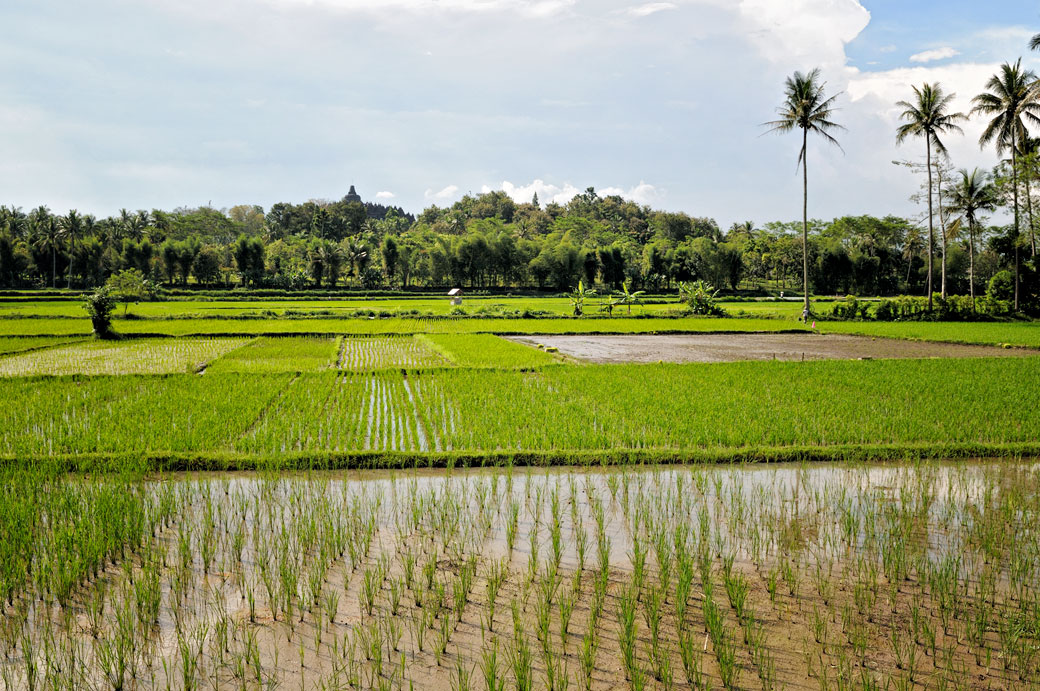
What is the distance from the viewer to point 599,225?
91.9m

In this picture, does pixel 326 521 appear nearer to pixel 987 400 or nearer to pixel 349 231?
pixel 987 400

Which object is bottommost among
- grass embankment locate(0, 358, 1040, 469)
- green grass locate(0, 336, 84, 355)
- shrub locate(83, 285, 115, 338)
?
grass embankment locate(0, 358, 1040, 469)

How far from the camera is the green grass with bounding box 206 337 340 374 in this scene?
1398 cm

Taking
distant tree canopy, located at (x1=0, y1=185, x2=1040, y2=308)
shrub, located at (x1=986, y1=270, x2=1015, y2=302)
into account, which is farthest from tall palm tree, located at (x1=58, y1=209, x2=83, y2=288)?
shrub, located at (x1=986, y1=270, x2=1015, y2=302)

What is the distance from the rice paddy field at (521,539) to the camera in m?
3.26

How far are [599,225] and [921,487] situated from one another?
87936 mm

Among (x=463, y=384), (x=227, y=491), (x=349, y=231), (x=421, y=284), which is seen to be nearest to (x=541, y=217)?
(x=349, y=231)

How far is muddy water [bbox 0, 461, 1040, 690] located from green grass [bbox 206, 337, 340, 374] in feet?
26.4

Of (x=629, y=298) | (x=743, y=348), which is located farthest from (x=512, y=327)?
(x=629, y=298)

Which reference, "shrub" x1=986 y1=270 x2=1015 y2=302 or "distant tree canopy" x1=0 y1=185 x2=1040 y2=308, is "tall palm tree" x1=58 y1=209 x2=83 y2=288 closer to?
"distant tree canopy" x1=0 y1=185 x2=1040 y2=308

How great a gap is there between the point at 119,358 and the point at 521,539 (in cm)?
1408

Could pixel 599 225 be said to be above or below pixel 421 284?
above

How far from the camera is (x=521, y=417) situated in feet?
28.1

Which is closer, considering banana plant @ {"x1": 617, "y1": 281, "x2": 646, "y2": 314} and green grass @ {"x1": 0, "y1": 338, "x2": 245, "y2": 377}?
green grass @ {"x1": 0, "y1": 338, "x2": 245, "y2": 377}
